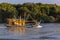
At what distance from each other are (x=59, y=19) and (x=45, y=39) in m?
55.9

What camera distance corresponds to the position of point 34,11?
83.8m

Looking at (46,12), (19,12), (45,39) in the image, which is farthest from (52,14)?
(45,39)

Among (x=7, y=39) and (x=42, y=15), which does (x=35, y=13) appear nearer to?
(x=42, y=15)

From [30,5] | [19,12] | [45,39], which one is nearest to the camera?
[45,39]

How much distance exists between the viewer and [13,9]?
8306 cm

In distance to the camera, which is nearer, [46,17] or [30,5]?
[46,17]

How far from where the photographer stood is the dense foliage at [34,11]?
260ft

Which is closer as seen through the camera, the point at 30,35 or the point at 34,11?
the point at 30,35

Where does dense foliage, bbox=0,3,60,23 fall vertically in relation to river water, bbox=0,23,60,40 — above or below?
below

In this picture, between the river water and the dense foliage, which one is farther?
the dense foliage

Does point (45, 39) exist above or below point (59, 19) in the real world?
above

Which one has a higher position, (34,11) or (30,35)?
(30,35)

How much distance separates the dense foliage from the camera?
260 feet

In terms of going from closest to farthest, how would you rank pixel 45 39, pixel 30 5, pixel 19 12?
pixel 45 39, pixel 19 12, pixel 30 5
